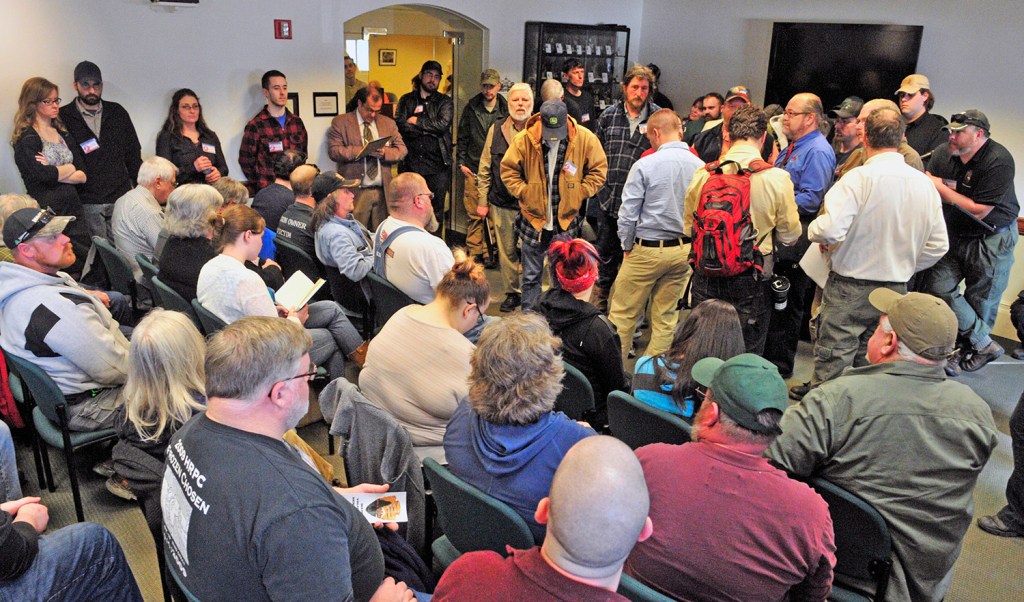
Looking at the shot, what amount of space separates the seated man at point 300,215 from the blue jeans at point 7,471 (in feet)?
7.35

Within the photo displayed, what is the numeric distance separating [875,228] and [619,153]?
2.39 meters

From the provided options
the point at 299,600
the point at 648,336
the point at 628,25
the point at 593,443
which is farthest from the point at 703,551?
the point at 628,25

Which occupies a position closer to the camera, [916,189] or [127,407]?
[127,407]

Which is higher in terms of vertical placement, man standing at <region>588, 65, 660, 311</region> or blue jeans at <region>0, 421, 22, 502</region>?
man standing at <region>588, 65, 660, 311</region>

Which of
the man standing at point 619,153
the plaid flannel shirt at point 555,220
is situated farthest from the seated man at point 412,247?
the man standing at point 619,153

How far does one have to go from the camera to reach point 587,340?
9.73 ft

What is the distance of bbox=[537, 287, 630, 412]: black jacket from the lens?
2.96 metres

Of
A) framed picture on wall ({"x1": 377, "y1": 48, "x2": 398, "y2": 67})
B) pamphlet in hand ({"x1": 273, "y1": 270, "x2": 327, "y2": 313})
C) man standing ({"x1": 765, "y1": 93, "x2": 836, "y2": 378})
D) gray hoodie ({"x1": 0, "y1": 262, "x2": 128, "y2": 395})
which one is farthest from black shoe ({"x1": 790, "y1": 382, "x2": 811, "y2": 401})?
framed picture on wall ({"x1": 377, "y1": 48, "x2": 398, "y2": 67})

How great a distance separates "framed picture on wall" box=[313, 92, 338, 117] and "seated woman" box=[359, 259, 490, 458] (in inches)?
190

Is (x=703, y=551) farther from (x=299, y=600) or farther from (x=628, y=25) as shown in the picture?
(x=628, y=25)

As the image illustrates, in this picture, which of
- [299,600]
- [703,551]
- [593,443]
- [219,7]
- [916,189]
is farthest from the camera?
[219,7]

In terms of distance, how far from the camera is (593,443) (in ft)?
4.43

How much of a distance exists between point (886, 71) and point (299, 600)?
6.60 m

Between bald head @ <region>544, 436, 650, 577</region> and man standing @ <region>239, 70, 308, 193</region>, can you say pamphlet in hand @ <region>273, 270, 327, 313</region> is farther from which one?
man standing @ <region>239, 70, 308, 193</region>
